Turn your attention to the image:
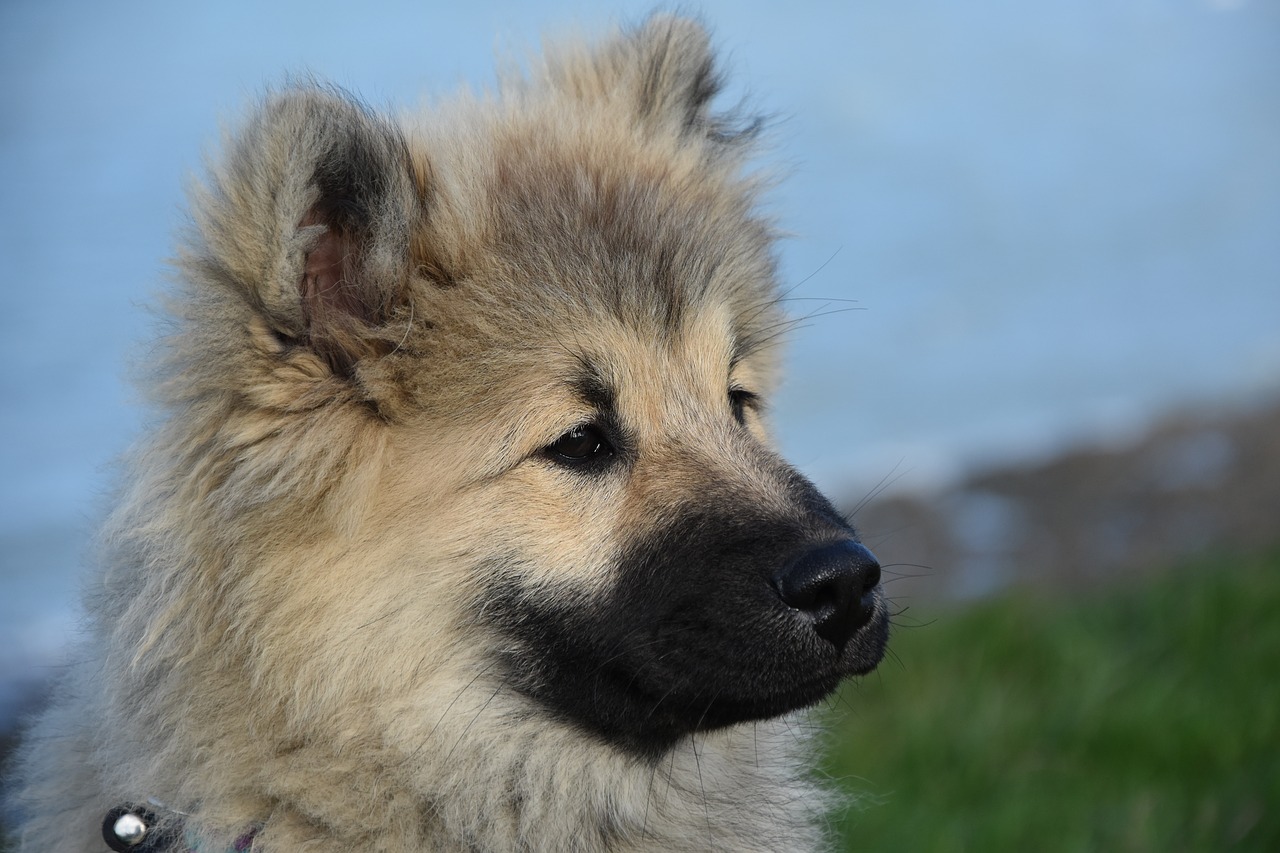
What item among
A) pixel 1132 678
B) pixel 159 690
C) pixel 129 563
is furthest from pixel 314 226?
pixel 1132 678

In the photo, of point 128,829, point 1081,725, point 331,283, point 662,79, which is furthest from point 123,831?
point 1081,725

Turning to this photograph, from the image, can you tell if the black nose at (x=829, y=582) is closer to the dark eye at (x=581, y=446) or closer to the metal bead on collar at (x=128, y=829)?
the dark eye at (x=581, y=446)

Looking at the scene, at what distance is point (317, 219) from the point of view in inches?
99.4

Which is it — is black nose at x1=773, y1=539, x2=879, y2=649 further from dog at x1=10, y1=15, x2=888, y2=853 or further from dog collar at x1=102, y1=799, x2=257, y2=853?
dog collar at x1=102, y1=799, x2=257, y2=853

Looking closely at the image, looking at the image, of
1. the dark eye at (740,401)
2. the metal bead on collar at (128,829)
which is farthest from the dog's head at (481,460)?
the metal bead on collar at (128,829)

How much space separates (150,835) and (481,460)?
0.98 meters

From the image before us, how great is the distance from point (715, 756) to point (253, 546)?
3.80 feet

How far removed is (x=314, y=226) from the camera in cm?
242

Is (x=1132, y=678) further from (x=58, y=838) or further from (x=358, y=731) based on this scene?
(x=58, y=838)

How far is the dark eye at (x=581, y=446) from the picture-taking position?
2.57 m

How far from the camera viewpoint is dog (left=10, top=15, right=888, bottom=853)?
2.41m

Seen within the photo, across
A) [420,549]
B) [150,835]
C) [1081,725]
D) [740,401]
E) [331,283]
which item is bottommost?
[1081,725]

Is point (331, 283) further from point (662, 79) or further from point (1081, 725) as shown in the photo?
point (1081, 725)

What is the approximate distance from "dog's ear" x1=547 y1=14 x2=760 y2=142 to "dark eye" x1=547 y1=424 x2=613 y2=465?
1211mm
